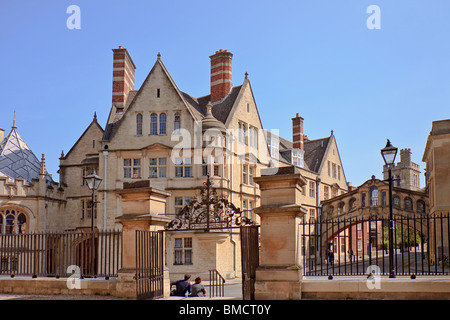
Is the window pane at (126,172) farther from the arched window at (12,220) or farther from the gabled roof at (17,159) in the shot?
the gabled roof at (17,159)

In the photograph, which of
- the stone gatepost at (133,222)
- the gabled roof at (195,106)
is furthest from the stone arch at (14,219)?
the stone gatepost at (133,222)

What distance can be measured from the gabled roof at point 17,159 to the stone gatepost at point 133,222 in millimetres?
25844

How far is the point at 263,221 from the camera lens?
463 inches

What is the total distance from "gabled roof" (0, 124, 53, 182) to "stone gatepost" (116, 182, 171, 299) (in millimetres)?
25844

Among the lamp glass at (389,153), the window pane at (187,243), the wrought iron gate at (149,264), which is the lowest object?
the window pane at (187,243)

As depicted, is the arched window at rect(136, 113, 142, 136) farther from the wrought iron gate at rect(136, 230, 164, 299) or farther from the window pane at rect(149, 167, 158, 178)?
the wrought iron gate at rect(136, 230, 164, 299)

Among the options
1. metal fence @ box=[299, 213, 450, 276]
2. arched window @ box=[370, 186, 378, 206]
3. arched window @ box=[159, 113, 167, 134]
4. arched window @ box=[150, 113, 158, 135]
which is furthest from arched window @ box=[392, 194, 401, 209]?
arched window @ box=[150, 113, 158, 135]

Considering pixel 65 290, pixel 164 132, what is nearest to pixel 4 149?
pixel 164 132

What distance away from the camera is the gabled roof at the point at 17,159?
37344 millimetres

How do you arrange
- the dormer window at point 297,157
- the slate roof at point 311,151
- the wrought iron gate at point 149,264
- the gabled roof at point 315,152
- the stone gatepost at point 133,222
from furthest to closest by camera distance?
the gabled roof at point 315,152
the slate roof at point 311,151
the dormer window at point 297,157
the stone gatepost at point 133,222
the wrought iron gate at point 149,264

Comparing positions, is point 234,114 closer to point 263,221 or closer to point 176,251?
point 176,251

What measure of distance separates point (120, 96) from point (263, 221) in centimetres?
2504

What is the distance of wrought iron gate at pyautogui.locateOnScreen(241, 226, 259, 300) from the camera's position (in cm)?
1158

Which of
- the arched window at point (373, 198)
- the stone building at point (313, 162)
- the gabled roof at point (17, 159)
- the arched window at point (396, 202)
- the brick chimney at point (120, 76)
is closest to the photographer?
the brick chimney at point (120, 76)
